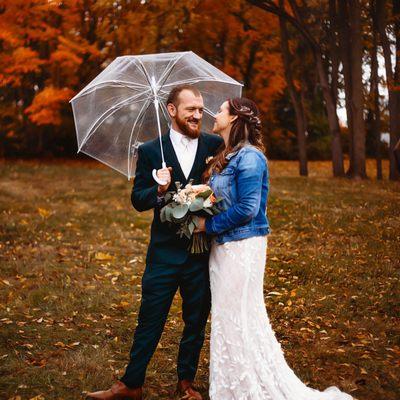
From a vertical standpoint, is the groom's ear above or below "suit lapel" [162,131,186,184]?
above

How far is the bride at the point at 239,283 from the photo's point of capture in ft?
13.0

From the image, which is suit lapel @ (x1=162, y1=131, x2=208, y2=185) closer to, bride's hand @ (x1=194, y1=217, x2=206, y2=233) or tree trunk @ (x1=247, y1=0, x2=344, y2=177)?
bride's hand @ (x1=194, y1=217, x2=206, y2=233)

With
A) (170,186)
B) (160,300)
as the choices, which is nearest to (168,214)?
(170,186)

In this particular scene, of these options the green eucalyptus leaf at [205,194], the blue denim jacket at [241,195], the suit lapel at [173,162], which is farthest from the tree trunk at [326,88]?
the green eucalyptus leaf at [205,194]

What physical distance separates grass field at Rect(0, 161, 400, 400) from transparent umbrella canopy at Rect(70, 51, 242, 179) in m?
2.02

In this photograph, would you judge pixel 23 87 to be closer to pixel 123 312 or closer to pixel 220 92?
pixel 123 312

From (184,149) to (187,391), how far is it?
1.93 meters

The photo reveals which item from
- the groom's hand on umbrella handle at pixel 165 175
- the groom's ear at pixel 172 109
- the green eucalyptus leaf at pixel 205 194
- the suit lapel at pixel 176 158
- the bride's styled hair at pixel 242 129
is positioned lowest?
the green eucalyptus leaf at pixel 205 194

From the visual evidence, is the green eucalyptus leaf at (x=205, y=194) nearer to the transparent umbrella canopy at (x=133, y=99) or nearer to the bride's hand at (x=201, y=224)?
the bride's hand at (x=201, y=224)

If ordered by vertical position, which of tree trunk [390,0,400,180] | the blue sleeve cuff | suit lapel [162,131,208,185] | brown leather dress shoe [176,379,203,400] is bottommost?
brown leather dress shoe [176,379,203,400]

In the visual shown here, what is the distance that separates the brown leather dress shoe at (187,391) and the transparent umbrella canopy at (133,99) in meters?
1.76

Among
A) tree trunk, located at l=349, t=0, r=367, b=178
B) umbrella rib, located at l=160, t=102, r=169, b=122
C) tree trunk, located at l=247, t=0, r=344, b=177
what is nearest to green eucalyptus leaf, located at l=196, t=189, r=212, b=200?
umbrella rib, located at l=160, t=102, r=169, b=122

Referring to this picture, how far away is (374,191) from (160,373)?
9.81 metres

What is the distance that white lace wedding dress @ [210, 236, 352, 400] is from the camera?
3.98m
